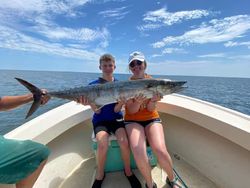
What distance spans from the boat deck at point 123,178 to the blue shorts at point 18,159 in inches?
46.3

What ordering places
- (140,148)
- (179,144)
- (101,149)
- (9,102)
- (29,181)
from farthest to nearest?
1. (179,144)
2. (101,149)
3. (140,148)
4. (9,102)
5. (29,181)

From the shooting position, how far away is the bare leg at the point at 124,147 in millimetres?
2600

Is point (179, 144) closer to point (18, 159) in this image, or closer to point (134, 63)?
point (134, 63)

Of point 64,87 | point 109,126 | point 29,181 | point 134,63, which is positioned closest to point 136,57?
point 134,63

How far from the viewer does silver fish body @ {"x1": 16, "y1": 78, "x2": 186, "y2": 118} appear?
258 cm

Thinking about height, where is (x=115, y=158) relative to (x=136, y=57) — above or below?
below

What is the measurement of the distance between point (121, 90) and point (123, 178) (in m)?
1.16

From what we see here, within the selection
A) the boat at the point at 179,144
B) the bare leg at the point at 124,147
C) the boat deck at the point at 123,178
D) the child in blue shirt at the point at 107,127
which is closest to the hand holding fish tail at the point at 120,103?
the child in blue shirt at the point at 107,127

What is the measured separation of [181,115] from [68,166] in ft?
6.13

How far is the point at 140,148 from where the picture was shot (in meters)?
2.40

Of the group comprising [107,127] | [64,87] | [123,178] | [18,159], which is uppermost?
[18,159]

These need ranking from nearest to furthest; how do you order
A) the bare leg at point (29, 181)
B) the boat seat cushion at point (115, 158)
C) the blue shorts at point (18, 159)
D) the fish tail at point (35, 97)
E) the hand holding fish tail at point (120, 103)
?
1. the blue shorts at point (18, 159)
2. the bare leg at point (29, 181)
3. the fish tail at point (35, 97)
4. the hand holding fish tail at point (120, 103)
5. the boat seat cushion at point (115, 158)

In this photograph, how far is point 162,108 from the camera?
11.6 feet

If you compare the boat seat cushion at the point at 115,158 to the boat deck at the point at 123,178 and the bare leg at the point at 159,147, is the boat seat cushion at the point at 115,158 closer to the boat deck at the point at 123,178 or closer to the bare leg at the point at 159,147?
the boat deck at the point at 123,178
